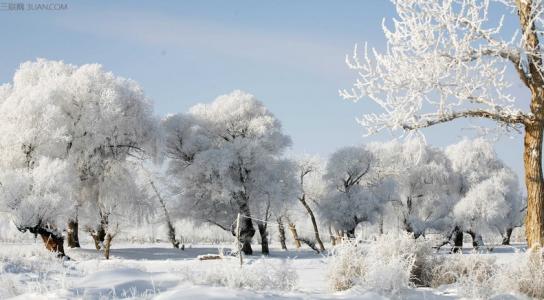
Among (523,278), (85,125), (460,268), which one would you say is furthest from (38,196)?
(523,278)

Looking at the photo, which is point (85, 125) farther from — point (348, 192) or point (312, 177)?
point (312, 177)

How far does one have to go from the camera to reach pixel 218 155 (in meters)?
35.8

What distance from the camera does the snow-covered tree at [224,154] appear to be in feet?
119

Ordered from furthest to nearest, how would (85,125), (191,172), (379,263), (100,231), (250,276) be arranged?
(191,172), (100,231), (85,125), (379,263), (250,276)

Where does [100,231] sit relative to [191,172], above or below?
below

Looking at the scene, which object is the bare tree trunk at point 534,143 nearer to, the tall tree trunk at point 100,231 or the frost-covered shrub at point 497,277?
the frost-covered shrub at point 497,277

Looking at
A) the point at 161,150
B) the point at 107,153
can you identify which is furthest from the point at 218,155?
the point at 107,153

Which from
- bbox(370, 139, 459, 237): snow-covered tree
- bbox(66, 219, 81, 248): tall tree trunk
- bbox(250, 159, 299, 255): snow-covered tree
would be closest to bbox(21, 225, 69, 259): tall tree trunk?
bbox(66, 219, 81, 248): tall tree trunk

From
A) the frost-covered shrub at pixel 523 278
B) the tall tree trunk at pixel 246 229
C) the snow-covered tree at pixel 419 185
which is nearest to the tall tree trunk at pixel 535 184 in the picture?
the frost-covered shrub at pixel 523 278

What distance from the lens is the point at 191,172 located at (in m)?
36.6

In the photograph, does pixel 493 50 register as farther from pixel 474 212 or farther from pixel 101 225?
pixel 474 212

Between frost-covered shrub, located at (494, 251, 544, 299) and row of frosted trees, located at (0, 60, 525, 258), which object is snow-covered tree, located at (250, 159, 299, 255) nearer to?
row of frosted trees, located at (0, 60, 525, 258)

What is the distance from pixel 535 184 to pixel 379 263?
3.89 metres

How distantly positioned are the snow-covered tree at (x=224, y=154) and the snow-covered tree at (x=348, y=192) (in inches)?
231
